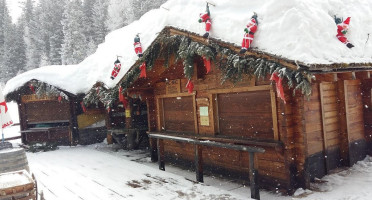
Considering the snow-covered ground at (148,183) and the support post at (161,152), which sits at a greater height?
the support post at (161,152)

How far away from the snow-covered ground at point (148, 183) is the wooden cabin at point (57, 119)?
4221 millimetres

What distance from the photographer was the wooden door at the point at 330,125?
6766 millimetres

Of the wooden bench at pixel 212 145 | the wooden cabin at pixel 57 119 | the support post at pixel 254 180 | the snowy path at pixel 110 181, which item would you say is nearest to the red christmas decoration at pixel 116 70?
the snowy path at pixel 110 181

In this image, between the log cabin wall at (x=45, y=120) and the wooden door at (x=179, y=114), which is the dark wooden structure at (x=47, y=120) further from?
the wooden door at (x=179, y=114)

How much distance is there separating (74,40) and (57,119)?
928 inches

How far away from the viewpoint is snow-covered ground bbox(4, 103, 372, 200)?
19.2 ft

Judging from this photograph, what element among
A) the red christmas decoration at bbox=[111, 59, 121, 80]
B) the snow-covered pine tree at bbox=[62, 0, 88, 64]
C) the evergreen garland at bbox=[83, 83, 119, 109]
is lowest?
the evergreen garland at bbox=[83, 83, 119, 109]

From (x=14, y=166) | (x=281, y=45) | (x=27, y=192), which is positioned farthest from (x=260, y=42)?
(x=14, y=166)

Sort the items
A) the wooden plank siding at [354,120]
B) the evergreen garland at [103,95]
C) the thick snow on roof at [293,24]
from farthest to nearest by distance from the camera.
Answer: the evergreen garland at [103,95] < the wooden plank siding at [354,120] < the thick snow on roof at [293,24]

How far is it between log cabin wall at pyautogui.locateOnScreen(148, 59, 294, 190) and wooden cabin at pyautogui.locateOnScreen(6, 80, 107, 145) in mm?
6609

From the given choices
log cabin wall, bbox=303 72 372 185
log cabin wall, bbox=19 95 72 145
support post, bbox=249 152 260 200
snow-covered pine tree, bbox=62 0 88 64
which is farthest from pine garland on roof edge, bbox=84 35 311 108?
snow-covered pine tree, bbox=62 0 88 64

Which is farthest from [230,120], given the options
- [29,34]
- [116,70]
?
[29,34]

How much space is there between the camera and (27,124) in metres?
15.2

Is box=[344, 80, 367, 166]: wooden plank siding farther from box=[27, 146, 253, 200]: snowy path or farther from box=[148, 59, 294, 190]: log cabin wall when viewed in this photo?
box=[27, 146, 253, 200]: snowy path
